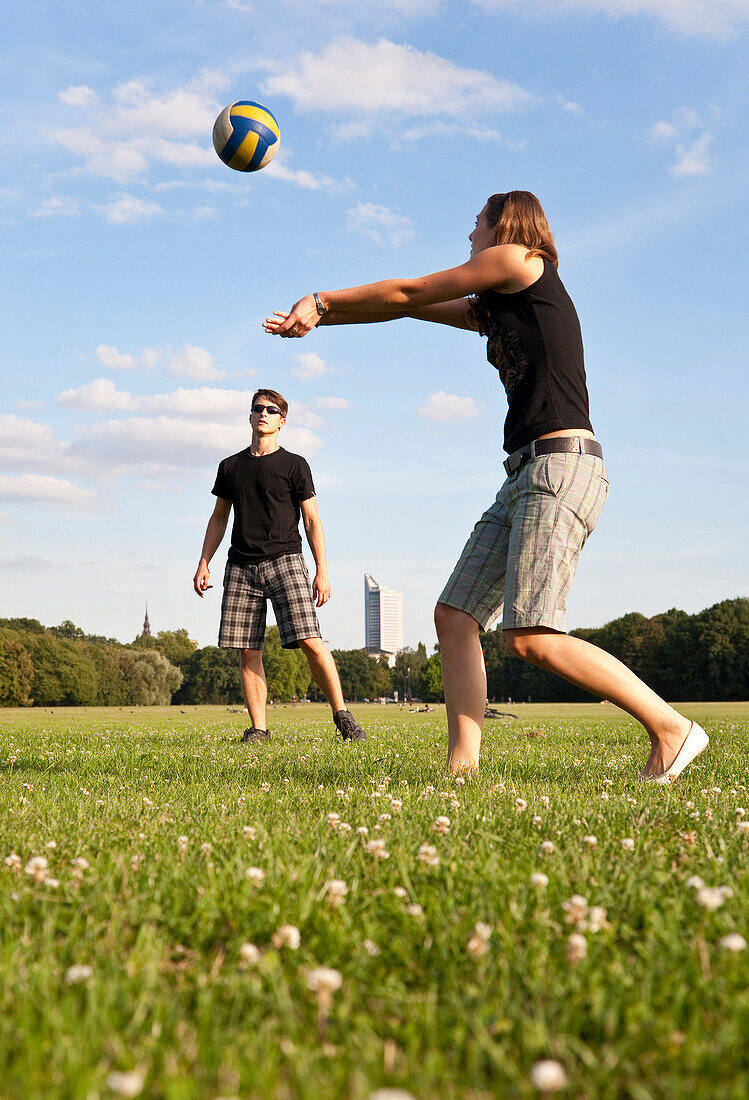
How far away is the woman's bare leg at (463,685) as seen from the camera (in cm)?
549

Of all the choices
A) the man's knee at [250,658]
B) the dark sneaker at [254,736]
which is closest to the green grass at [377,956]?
the dark sneaker at [254,736]

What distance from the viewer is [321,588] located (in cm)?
935

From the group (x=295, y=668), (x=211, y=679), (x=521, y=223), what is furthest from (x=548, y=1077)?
(x=211, y=679)

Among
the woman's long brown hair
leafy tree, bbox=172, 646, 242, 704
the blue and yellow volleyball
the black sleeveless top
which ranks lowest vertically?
leafy tree, bbox=172, 646, 242, 704

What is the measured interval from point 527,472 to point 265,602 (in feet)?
16.3

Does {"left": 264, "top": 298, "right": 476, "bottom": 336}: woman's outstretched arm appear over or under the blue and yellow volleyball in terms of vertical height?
under

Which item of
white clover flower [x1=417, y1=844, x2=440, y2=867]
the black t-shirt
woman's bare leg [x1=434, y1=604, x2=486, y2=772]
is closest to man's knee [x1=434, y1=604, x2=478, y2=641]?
woman's bare leg [x1=434, y1=604, x2=486, y2=772]

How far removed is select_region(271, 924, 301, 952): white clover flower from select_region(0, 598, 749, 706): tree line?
240ft

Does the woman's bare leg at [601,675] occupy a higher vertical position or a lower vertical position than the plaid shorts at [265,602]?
lower

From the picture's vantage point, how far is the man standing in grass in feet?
29.9

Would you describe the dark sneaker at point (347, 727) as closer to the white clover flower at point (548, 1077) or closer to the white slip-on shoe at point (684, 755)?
the white slip-on shoe at point (684, 755)

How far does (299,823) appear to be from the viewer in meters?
3.61

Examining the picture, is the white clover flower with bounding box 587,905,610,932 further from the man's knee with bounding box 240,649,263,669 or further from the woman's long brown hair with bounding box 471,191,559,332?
the man's knee with bounding box 240,649,263,669

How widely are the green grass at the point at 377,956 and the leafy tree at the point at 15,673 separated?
84.5 m
